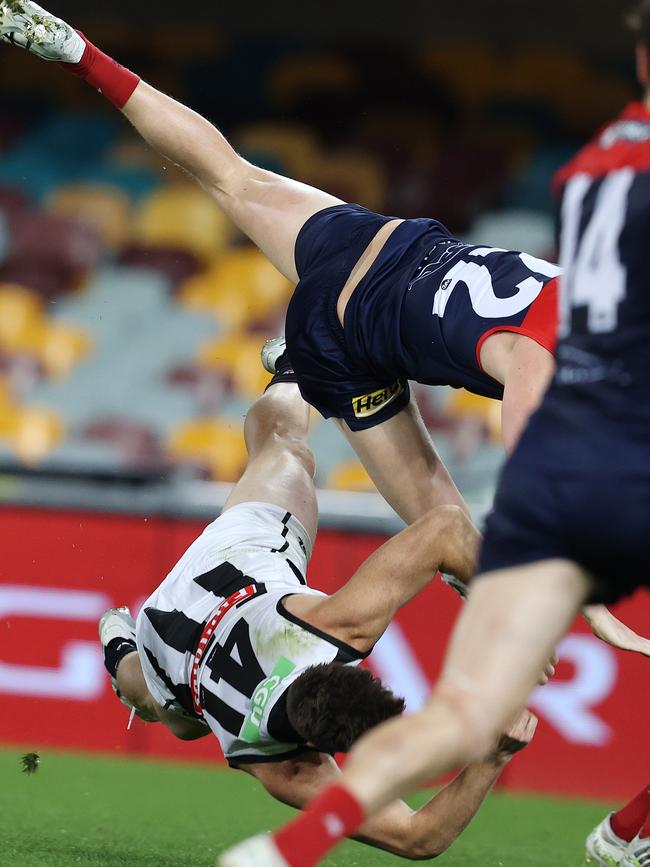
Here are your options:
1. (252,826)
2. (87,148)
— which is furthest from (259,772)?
(87,148)

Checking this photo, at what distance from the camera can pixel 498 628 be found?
2.51m

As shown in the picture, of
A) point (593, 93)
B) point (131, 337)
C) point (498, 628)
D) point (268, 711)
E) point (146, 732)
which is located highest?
point (593, 93)

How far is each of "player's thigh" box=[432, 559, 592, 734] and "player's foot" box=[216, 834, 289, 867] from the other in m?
0.43

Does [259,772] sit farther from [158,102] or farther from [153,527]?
[153,527]

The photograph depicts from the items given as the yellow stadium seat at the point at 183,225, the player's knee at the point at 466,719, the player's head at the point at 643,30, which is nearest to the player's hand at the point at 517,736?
the player's knee at the point at 466,719

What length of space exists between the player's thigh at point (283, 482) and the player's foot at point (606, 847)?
140 centimetres

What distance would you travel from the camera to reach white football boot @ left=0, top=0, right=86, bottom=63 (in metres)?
4.40

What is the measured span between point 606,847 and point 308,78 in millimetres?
8168

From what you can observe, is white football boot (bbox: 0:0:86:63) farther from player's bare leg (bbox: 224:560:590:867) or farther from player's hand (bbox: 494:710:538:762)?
player's bare leg (bbox: 224:560:590:867)

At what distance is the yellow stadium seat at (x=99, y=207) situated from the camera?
10625 millimetres

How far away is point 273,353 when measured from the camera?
5.30 m

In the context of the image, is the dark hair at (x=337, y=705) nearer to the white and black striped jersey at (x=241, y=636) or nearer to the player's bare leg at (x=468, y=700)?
the white and black striped jersey at (x=241, y=636)

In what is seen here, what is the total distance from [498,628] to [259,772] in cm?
153

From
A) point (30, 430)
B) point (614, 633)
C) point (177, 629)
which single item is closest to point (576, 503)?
point (614, 633)
